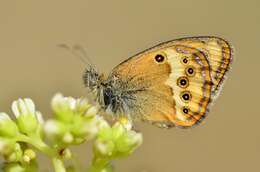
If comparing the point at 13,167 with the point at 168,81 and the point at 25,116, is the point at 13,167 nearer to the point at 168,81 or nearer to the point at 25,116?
the point at 25,116

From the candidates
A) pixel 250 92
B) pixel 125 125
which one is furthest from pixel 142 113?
pixel 250 92

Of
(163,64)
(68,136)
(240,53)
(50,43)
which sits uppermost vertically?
(50,43)

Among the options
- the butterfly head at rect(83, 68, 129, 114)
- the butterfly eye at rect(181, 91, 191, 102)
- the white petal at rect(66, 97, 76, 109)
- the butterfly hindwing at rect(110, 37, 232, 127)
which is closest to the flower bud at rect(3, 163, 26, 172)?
the white petal at rect(66, 97, 76, 109)

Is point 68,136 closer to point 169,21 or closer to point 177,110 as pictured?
point 177,110

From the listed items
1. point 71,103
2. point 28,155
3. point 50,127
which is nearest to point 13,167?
point 28,155

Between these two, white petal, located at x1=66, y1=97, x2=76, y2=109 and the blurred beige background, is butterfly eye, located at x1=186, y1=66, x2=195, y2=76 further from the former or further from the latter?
the blurred beige background

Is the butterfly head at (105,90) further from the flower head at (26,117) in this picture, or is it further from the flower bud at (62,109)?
the flower bud at (62,109)

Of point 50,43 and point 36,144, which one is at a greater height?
point 50,43
